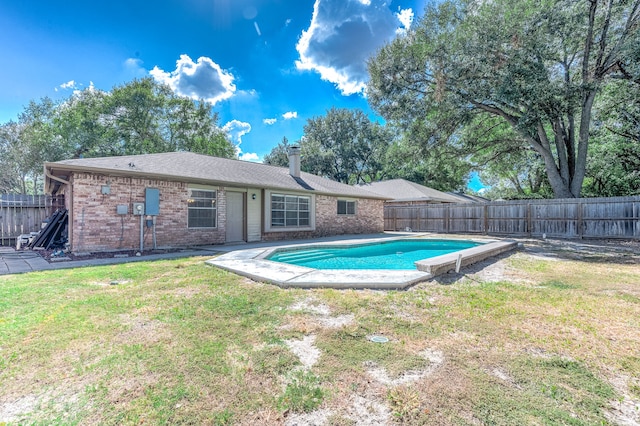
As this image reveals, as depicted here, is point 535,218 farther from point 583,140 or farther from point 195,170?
point 195,170

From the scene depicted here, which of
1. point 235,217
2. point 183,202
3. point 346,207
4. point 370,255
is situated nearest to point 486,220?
point 346,207

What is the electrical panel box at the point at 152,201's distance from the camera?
892 cm

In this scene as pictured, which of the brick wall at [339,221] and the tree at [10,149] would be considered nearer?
the brick wall at [339,221]

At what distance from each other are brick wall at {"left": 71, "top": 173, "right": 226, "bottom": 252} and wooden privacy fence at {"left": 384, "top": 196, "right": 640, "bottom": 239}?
43.9 ft

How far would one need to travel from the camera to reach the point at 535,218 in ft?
47.7

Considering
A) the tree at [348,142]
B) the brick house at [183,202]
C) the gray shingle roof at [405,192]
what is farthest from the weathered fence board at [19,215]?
the tree at [348,142]

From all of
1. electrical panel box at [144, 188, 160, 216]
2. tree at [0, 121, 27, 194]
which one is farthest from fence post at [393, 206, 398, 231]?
tree at [0, 121, 27, 194]

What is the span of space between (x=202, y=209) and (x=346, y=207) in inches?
312

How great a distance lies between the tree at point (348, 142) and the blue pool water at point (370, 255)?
2118 centimetres

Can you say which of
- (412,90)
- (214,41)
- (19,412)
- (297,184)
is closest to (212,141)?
(214,41)

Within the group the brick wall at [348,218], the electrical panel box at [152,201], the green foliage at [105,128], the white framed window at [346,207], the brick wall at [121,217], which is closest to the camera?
the brick wall at [121,217]

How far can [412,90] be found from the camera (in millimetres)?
15273

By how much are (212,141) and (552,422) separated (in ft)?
97.5

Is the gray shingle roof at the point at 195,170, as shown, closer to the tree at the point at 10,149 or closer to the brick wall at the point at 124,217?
the brick wall at the point at 124,217
